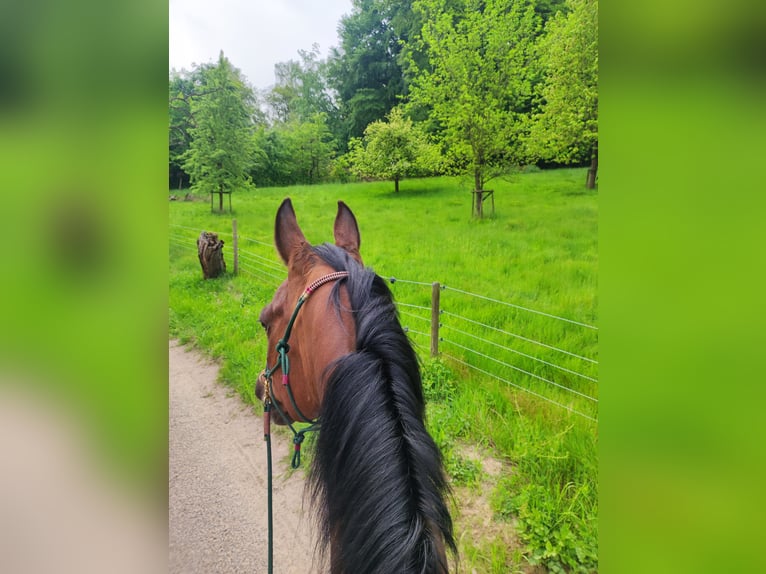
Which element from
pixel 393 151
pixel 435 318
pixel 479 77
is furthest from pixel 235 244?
pixel 479 77

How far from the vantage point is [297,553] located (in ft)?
4.67

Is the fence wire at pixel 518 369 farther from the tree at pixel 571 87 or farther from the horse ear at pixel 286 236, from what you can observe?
the horse ear at pixel 286 236

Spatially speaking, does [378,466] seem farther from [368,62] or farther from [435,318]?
[368,62]

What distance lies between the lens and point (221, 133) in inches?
73.8

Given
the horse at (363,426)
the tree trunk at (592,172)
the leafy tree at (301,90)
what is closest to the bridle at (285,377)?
the horse at (363,426)

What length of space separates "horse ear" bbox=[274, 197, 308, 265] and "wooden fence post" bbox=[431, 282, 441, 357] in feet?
2.78

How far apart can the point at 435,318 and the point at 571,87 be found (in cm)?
115
